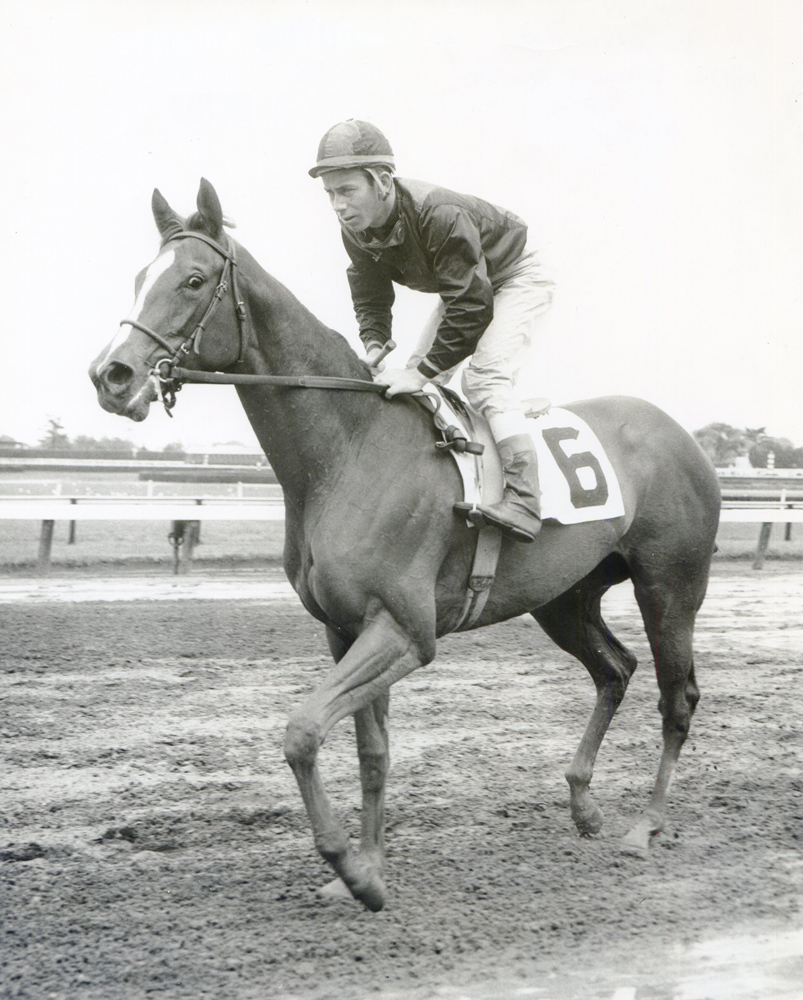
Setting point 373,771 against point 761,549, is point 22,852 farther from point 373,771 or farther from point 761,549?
point 761,549

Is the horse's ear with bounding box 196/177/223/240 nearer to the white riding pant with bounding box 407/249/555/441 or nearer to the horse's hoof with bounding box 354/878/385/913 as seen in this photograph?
the white riding pant with bounding box 407/249/555/441

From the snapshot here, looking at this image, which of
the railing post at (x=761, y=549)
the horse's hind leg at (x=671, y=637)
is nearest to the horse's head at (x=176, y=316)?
the horse's hind leg at (x=671, y=637)

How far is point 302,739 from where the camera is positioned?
2.94 metres

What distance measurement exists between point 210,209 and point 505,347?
1246 millimetres

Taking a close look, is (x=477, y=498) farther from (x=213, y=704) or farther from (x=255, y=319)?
(x=213, y=704)

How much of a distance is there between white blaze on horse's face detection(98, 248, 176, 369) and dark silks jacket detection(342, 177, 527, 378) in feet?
2.54

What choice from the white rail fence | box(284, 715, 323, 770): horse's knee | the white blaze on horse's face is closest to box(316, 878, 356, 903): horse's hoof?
box(284, 715, 323, 770): horse's knee

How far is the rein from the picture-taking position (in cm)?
297

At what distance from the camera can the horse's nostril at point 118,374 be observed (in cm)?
288

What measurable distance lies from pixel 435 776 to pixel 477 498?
1711 mm

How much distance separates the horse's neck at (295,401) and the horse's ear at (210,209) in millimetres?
145

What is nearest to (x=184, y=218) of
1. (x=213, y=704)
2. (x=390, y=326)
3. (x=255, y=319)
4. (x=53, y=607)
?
(x=255, y=319)

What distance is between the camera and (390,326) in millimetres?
3896

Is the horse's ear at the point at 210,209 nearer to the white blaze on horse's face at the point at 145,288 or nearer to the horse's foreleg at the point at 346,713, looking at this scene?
Answer: the white blaze on horse's face at the point at 145,288
